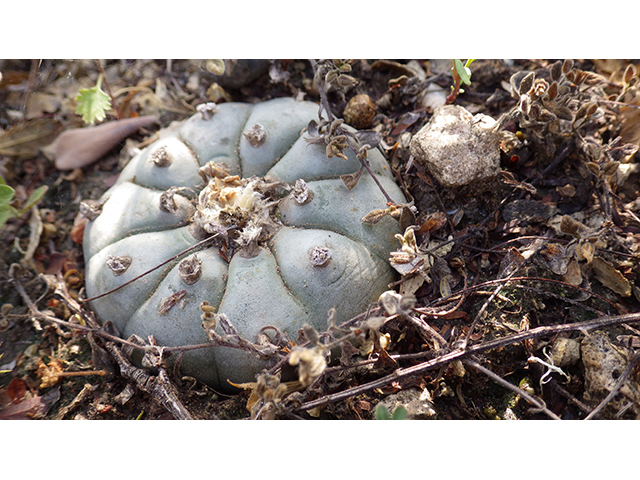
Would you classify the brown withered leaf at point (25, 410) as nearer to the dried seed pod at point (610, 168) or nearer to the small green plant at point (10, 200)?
the small green plant at point (10, 200)

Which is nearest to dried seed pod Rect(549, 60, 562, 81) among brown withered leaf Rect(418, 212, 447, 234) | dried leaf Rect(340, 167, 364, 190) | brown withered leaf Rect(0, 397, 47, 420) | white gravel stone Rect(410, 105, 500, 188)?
white gravel stone Rect(410, 105, 500, 188)

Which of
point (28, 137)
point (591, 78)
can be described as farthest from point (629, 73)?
point (28, 137)

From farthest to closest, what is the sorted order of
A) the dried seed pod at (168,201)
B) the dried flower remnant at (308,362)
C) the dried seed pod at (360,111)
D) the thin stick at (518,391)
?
1. the dried seed pod at (360,111)
2. the dried seed pod at (168,201)
3. the thin stick at (518,391)
4. the dried flower remnant at (308,362)

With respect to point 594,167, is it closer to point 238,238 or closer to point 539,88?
point 539,88

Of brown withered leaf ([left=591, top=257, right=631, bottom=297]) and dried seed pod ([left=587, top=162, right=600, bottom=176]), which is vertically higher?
dried seed pod ([left=587, top=162, right=600, bottom=176])

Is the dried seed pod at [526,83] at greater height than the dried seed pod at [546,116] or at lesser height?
greater

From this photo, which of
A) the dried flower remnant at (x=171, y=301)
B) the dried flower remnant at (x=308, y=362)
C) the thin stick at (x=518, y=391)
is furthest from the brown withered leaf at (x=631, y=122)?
the dried flower remnant at (x=171, y=301)

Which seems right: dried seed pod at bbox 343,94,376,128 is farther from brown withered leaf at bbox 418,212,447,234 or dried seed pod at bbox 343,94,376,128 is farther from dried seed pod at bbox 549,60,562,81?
dried seed pod at bbox 549,60,562,81
